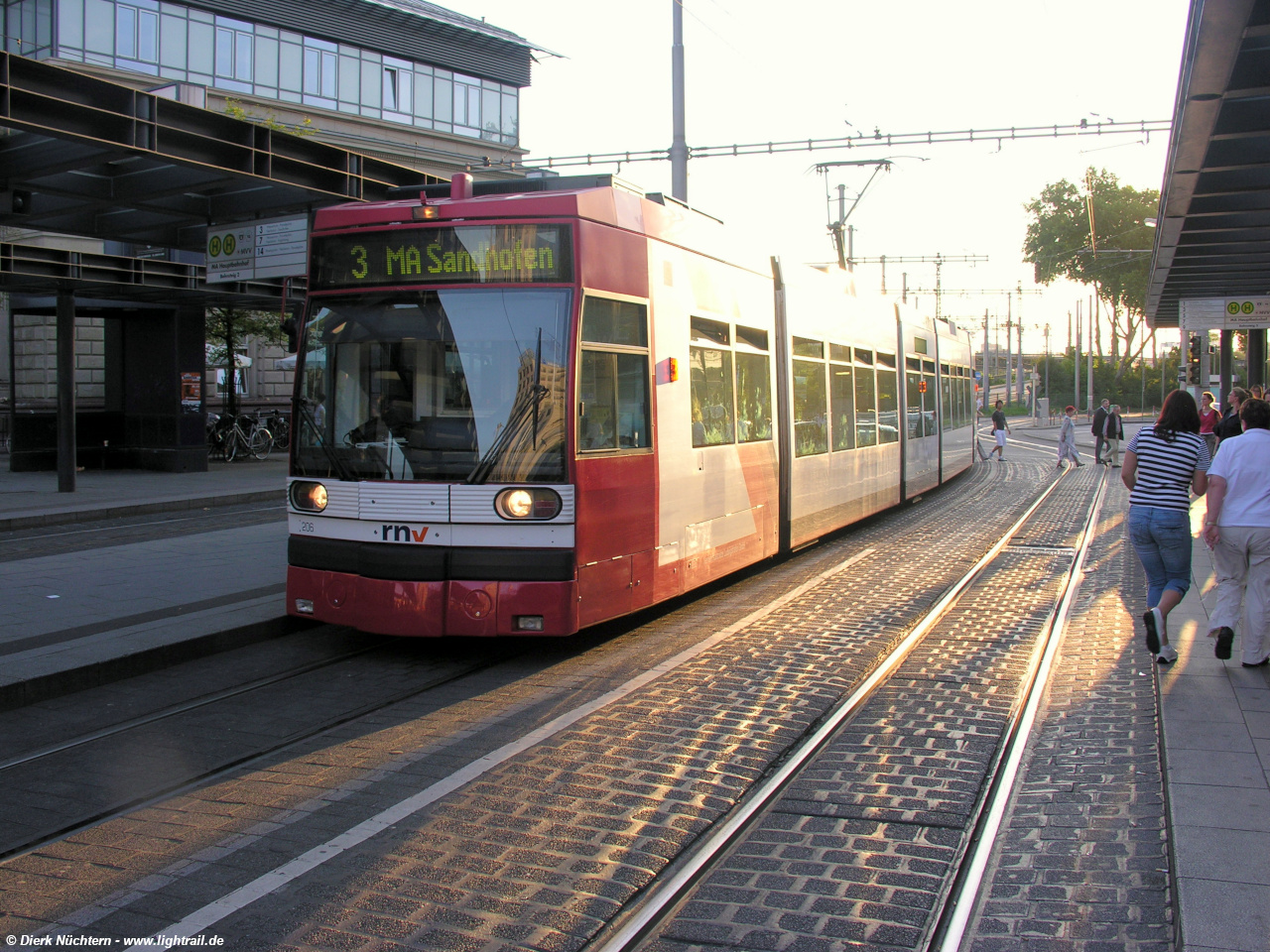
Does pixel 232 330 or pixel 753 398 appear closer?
pixel 753 398

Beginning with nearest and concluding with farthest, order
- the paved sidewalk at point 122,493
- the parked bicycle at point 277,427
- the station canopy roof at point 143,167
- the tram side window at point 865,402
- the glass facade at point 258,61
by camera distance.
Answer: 1. the station canopy roof at point 143,167
2. the tram side window at point 865,402
3. the paved sidewalk at point 122,493
4. the parked bicycle at point 277,427
5. the glass facade at point 258,61

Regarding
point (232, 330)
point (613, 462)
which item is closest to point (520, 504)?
point (613, 462)

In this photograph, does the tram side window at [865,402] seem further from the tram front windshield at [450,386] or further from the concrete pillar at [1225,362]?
the concrete pillar at [1225,362]

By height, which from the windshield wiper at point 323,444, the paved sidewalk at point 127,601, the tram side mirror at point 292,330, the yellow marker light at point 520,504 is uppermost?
the tram side mirror at point 292,330

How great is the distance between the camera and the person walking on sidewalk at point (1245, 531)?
674 cm

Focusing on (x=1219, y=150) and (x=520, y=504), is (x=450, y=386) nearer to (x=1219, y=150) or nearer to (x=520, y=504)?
(x=520, y=504)

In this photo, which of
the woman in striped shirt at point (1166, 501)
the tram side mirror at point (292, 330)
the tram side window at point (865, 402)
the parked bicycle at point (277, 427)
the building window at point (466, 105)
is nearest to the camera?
the woman in striped shirt at point (1166, 501)

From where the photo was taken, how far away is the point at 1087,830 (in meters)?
4.51

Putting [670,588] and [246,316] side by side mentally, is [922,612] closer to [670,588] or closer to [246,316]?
[670,588]

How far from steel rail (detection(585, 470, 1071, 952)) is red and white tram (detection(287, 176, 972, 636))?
1.75 meters

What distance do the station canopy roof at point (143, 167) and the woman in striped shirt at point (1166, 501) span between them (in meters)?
9.40

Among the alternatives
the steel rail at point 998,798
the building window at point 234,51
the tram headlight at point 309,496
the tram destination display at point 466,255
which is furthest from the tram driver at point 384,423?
the building window at point 234,51

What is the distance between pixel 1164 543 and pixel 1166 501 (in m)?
0.27

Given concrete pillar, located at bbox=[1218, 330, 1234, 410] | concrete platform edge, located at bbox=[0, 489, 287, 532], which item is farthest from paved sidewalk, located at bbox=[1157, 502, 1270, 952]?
concrete pillar, located at bbox=[1218, 330, 1234, 410]
